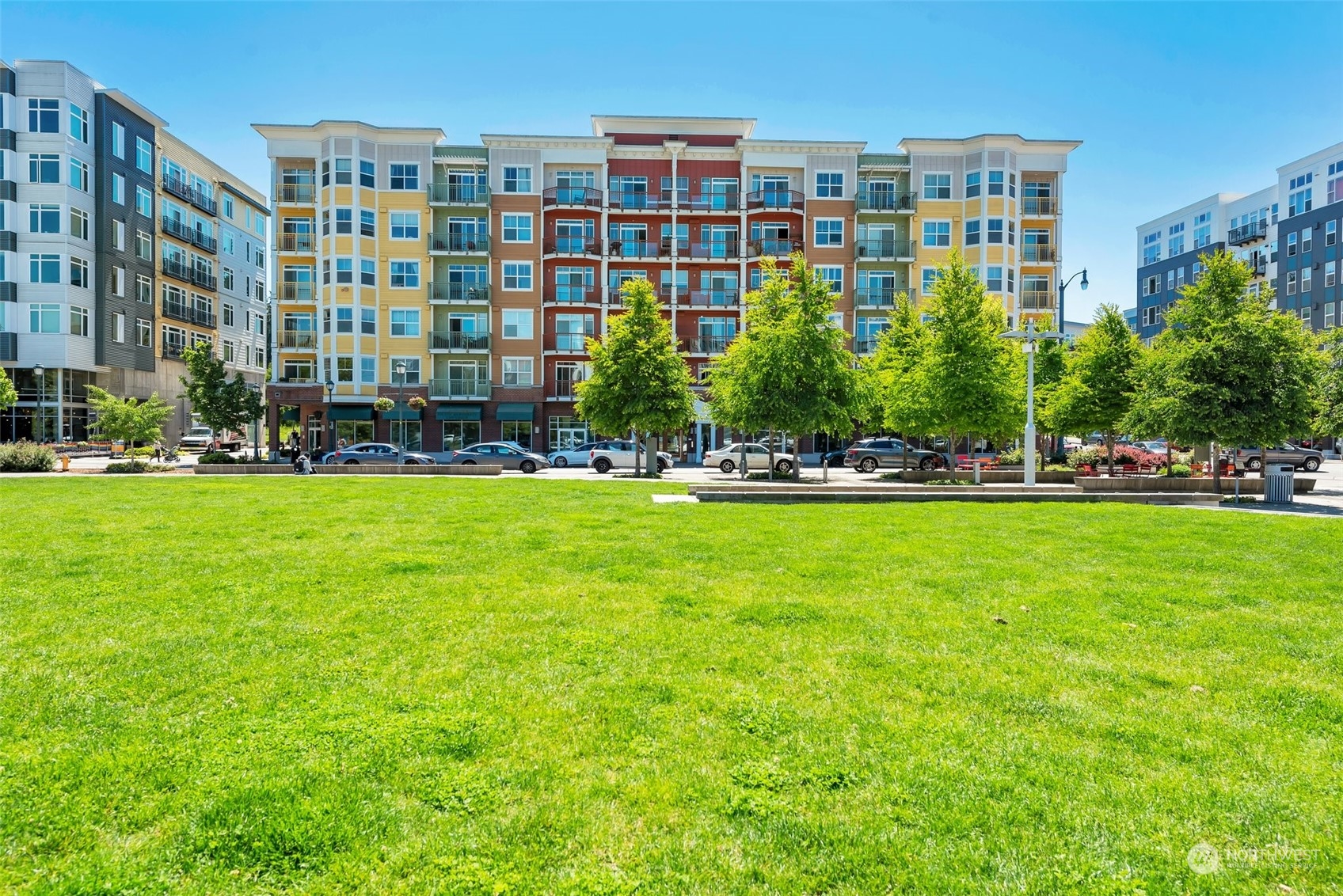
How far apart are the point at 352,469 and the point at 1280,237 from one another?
88318mm

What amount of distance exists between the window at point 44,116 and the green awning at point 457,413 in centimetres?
3049

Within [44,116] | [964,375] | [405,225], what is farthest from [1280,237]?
[44,116]

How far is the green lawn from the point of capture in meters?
3.25

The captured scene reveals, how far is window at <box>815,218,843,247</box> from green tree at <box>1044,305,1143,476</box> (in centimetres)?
2498

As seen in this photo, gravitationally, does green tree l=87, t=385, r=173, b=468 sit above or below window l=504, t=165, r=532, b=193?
below

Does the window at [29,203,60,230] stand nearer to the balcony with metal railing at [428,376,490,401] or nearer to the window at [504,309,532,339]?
the balcony with metal railing at [428,376,490,401]

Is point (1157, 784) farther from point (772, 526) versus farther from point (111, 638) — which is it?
point (772, 526)

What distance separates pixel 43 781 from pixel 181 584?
15.6ft

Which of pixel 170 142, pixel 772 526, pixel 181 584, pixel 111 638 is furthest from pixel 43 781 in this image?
pixel 170 142

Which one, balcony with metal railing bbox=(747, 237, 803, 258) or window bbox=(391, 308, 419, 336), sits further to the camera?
balcony with metal railing bbox=(747, 237, 803, 258)

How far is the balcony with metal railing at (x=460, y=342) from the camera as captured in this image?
49.5 m

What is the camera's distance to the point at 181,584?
800 cm

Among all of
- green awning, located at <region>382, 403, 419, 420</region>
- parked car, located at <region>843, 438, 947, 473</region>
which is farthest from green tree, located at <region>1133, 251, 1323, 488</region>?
green awning, located at <region>382, 403, 419, 420</region>

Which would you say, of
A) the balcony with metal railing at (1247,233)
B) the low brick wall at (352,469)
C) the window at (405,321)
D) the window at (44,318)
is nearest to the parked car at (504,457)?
the low brick wall at (352,469)
